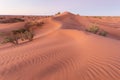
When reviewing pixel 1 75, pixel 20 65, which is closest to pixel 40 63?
pixel 20 65

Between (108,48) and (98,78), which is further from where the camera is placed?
(108,48)

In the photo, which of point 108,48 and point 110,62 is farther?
point 108,48

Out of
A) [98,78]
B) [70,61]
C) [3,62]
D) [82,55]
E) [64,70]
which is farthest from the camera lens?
[3,62]

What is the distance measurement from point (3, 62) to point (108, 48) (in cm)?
417

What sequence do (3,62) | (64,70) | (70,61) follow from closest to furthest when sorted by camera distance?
(64,70) < (70,61) < (3,62)

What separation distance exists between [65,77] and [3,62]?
3731mm

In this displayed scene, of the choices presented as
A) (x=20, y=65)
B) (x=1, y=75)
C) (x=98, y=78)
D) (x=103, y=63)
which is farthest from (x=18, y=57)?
(x=98, y=78)

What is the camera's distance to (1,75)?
7.70 metres

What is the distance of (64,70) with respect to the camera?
286 inches

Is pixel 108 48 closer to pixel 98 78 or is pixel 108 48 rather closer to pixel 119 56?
pixel 119 56

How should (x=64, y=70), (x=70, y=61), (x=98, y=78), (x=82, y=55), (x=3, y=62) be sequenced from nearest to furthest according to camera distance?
1. (x=98, y=78)
2. (x=64, y=70)
3. (x=70, y=61)
4. (x=82, y=55)
5. (x=3, y=62)

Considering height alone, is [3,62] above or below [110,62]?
below

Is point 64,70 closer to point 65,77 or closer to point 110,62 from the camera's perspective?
point 65,77

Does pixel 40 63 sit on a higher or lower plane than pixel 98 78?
lower
